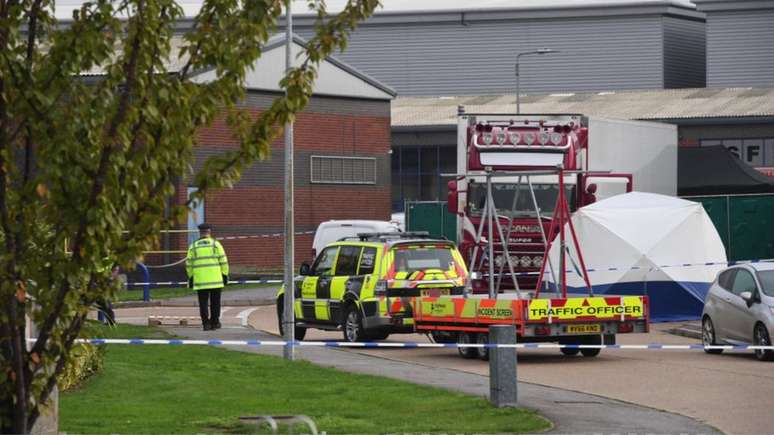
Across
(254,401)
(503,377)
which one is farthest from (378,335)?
(503,377)

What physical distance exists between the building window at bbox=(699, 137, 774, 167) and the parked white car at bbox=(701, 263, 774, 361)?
4461 centimetres

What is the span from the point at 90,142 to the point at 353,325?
15.8 metres

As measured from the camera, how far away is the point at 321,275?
80.9 ft

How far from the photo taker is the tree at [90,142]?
7.87 metres

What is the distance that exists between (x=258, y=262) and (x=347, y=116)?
20.4 ft

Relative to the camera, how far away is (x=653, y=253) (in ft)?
94.5

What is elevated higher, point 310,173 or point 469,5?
point 469,5

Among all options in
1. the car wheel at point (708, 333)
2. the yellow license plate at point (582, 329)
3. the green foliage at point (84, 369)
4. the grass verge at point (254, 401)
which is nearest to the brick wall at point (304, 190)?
the car wheel at point (708, 333)

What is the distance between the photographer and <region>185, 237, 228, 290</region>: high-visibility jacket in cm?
2645

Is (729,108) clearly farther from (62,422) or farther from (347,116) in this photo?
(62,422)

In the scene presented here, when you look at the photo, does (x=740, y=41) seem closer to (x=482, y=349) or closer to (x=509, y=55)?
(x=509, y=55)

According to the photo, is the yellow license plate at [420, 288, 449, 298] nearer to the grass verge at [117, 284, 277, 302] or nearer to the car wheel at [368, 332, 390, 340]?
the car wheel at [368, 332, 390, 340]

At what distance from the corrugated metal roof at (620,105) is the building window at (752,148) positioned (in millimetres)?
1369

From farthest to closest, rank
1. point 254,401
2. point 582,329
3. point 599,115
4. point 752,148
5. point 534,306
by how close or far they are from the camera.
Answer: point 752,148 < point 599,115 < point 582,329 < point 534,306 < point 254,401
